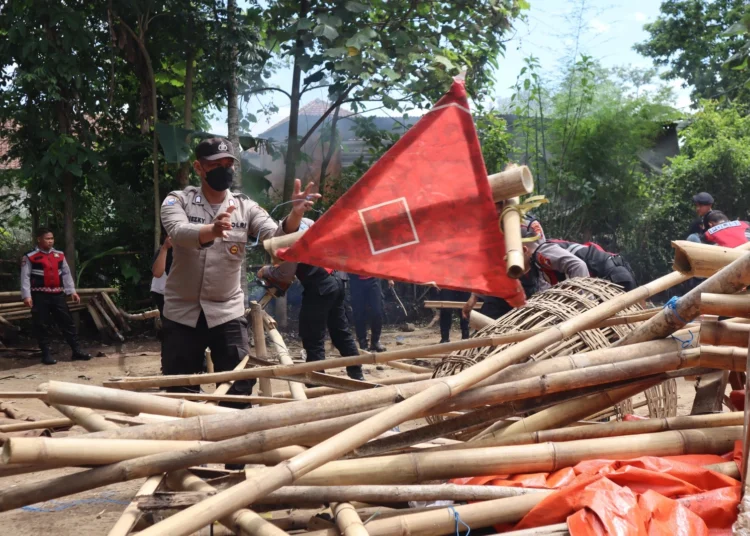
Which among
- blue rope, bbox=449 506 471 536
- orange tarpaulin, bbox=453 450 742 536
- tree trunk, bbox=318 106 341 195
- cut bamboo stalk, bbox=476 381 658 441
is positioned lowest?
blue rope, bbox=449 506 471 536

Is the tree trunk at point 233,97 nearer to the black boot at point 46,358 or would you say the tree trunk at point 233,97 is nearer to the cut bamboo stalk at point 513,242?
the black boot at point 46,358

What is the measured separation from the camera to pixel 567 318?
3414mm

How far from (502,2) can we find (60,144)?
5.71m

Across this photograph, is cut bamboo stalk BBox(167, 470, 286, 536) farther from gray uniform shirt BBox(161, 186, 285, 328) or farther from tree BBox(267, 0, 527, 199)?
tree BBox(267, 0, 527, 199)

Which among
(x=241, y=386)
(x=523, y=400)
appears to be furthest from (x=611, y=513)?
(x=241, y=386)

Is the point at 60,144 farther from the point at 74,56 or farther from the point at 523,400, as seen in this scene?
the point at 523,400

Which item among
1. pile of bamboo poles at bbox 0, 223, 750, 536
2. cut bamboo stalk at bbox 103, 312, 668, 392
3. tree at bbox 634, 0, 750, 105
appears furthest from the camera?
tree at bbox 634, 0, 750, 105

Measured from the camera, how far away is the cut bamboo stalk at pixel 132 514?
195cm

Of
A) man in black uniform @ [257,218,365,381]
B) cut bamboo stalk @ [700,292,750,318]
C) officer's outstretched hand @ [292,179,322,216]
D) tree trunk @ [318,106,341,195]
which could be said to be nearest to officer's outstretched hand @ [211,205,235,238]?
officer's outstretched hand @ [292,179,322,216]

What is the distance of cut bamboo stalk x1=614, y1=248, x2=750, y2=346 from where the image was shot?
2.31 meters

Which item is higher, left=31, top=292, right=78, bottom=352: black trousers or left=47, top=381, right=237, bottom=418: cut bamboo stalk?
left=47, top=381, right=237, bottom=418: cut bamboo stalk

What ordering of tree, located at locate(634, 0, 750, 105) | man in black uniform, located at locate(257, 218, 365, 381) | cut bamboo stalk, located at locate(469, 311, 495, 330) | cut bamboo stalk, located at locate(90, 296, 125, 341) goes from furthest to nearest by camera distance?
tree, located at locate(634, 0, 750, 105) → cut bamboo stalk, located at locate(90, 296, 125, 341) → man in black uniform, located at locate(257, 218, 365, 381) → cut bamboo stalk, located at locate(469, 311, 495, 330)

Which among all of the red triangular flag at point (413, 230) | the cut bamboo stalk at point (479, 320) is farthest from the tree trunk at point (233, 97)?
the red triangular flag at point (413, 230)

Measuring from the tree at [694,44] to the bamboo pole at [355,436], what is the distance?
22.3 m
